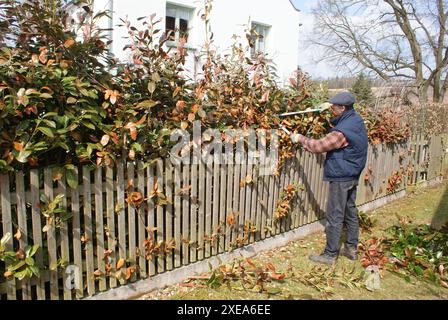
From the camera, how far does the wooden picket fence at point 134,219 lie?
2643 mm

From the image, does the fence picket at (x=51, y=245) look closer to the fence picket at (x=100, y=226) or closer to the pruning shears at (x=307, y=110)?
the fence picket at (x=100, y=226)

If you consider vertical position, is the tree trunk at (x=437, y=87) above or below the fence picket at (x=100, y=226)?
above

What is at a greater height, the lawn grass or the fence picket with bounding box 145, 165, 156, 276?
the fence picket with bounding box 145, 165, 156, 276

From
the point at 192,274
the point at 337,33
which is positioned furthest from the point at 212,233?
the point at 337,33

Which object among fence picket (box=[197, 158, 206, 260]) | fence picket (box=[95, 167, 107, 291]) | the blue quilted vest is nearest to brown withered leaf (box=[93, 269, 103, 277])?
fence picket (box=[95, 167, 107, 291])

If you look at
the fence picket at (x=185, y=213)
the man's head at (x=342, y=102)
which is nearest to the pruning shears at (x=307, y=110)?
the man's head at (x=342, y=102)

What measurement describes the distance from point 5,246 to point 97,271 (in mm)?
761

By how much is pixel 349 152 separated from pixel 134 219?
247cm

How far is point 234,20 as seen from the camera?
12.9m

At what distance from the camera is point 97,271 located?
2.99m

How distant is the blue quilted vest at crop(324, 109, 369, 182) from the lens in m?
3.96

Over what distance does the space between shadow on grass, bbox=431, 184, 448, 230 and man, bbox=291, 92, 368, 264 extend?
90.2 inches

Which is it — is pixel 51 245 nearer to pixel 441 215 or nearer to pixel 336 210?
pixel 336 210

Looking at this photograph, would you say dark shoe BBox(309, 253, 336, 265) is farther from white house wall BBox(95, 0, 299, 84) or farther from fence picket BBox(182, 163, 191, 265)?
white house wall BBox(95, 0, 299, 84)
